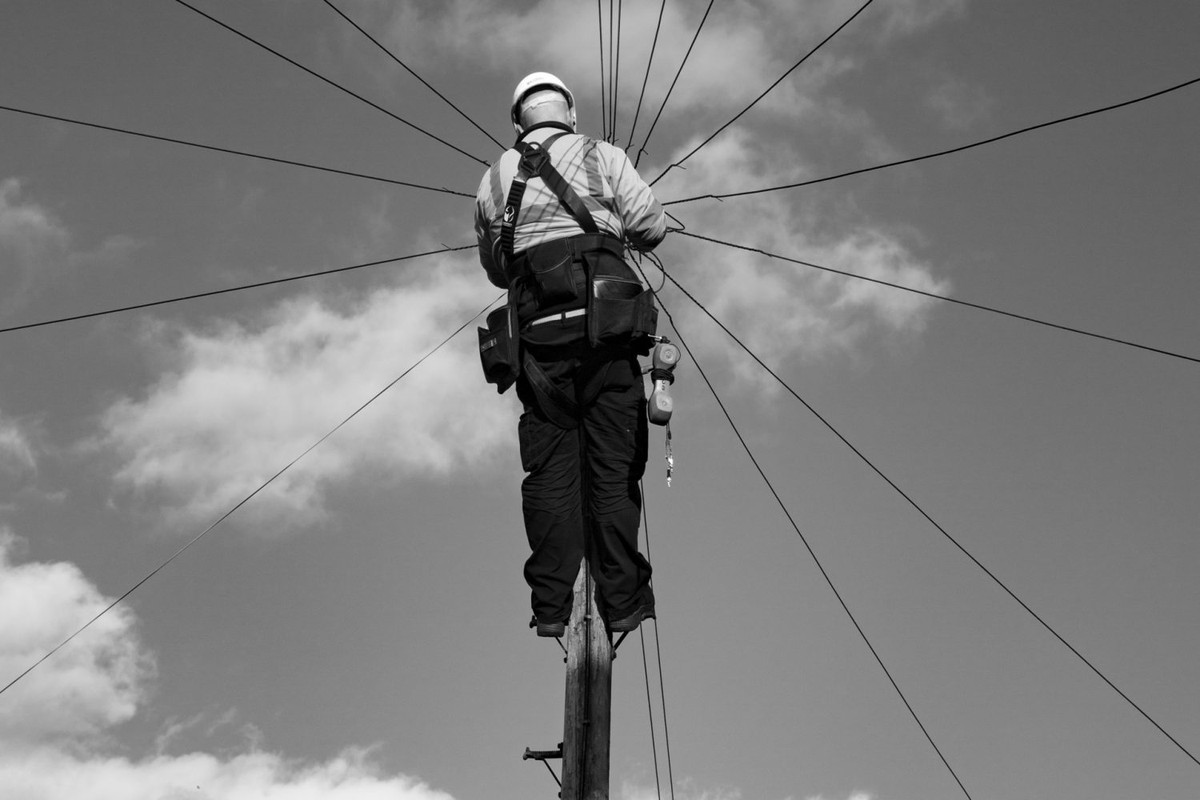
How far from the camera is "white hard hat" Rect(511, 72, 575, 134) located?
4871 mm

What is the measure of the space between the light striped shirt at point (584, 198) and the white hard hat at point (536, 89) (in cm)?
29

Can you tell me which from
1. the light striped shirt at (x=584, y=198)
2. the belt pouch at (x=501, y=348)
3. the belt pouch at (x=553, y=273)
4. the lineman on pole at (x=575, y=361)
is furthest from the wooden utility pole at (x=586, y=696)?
the light striped shirt at (x=584, y=198)

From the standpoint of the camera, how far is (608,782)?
14.3 ft

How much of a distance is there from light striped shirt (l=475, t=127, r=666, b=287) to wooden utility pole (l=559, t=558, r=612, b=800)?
1.28 metres

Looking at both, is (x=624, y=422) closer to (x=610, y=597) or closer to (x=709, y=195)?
(x=610, y=597)

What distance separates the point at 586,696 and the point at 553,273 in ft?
5.26

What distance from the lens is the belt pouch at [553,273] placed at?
4.34 meters

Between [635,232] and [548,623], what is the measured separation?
60.5 inches

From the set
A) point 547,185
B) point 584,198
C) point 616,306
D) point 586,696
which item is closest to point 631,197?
point 584,198

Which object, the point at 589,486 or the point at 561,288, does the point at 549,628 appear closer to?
the point at 589,486

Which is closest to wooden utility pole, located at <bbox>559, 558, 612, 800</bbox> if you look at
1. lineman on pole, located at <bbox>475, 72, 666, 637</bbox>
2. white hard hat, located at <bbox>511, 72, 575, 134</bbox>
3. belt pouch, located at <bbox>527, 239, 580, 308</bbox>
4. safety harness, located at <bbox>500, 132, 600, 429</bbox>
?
lineman on pole, located at <bbox>475, 72, 666, 637</bbox>

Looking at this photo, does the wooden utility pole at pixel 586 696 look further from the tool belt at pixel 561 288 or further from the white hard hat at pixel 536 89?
the white hard hat at pixel 536 89

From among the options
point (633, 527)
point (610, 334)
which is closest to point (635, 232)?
point (610, 334)

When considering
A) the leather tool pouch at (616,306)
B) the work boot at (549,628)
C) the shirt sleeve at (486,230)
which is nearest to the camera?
the leather tool pouch at (616,306)
